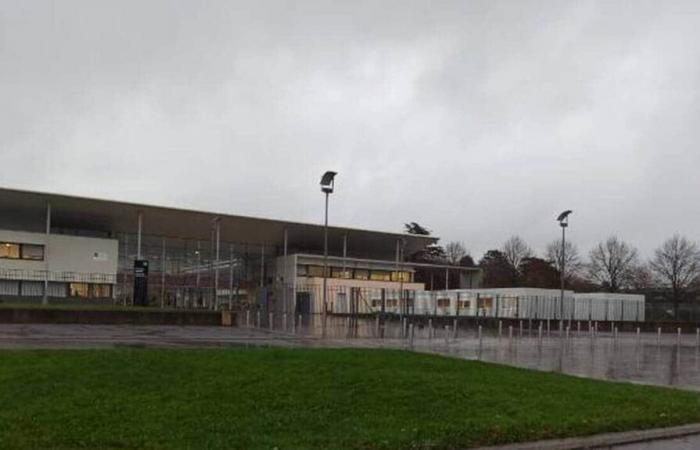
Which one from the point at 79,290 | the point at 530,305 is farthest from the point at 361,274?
the point at 79,290

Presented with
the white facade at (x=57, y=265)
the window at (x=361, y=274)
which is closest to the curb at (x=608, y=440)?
the white facade at (x=57, y=265)

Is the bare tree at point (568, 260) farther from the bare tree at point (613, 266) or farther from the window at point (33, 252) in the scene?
the window at point (33, 252)

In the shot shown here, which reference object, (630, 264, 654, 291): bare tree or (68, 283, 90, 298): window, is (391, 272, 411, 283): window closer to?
(68, 283, 90, 298): window

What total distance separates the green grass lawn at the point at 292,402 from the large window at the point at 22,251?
→ 43674 millimetres

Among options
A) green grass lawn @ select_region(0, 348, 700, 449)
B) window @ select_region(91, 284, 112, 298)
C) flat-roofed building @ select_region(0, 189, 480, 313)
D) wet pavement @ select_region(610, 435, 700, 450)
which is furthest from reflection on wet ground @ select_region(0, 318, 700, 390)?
window @ select_region(91, 284, 112, 298)

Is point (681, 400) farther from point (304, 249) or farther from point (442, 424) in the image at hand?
point (304, 249)

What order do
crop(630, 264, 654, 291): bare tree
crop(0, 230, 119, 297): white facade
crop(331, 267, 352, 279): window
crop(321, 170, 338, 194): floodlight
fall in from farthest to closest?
crop(630, 264, 654, 291): bare tree → crop(331, 267, 352, 279): window → crop(0, 230, 119, 297): white facade → crop(321, 170, 338, 194): floodlight

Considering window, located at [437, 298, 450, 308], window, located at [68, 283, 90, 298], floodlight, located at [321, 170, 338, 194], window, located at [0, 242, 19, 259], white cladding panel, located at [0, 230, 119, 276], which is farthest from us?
window, located at [437, 298, 450, 308]

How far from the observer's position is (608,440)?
1016 cm

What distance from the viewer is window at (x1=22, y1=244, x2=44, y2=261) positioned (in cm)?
5666

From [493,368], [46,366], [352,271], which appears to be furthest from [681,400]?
[352,271]

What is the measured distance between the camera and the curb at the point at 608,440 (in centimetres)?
943

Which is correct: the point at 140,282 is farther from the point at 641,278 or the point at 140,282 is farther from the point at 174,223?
the point at 641,278

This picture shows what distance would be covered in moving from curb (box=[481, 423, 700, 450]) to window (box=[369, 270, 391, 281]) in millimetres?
64858
